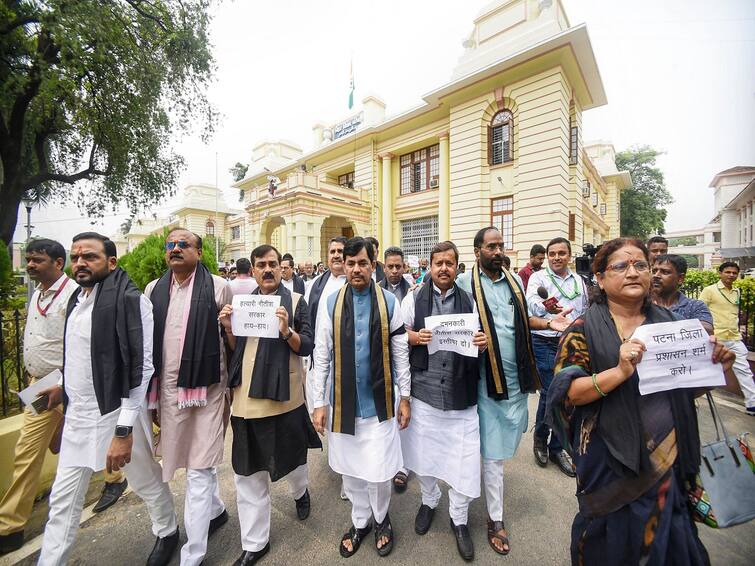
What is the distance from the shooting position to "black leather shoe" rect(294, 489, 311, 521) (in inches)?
103

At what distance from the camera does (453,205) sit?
14.6 metres

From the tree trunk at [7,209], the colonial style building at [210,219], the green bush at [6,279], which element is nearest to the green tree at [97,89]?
the tree trunk at [7,209]

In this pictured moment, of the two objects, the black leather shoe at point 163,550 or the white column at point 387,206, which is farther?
the white column at point 387,206

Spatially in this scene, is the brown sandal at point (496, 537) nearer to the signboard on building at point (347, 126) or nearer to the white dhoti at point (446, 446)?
the white dhoti at point (446, 446)

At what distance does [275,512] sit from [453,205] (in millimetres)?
13767

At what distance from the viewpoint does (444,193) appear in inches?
604

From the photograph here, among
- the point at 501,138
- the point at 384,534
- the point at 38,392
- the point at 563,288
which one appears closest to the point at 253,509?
the point at 384,534

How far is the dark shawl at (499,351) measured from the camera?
2.36 meters

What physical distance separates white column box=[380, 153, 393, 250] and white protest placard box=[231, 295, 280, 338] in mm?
16044

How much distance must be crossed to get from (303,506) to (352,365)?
1.37 m

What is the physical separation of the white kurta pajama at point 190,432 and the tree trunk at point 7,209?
436 inches

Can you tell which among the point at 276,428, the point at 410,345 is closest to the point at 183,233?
the point at 276,428

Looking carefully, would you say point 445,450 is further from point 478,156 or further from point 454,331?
point 478,156

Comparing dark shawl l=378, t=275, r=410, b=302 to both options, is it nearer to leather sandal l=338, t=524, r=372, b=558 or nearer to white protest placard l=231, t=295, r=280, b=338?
white protest placard l=231, t=295, r=280, b=338
